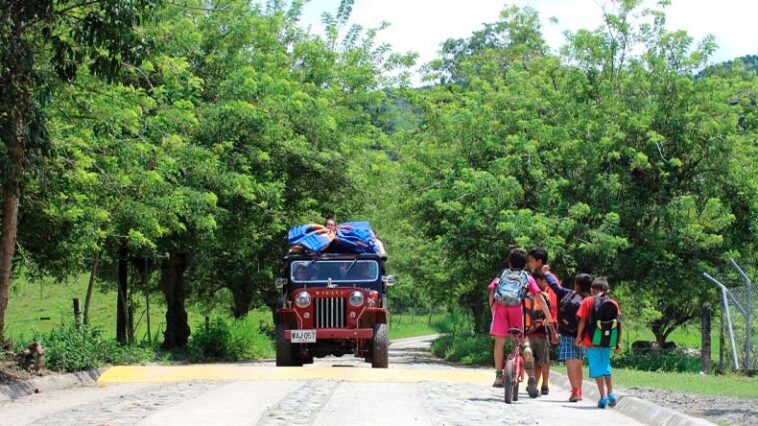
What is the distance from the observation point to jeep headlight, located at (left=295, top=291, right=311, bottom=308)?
69.6 ft

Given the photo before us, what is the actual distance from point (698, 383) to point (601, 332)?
4.95 m

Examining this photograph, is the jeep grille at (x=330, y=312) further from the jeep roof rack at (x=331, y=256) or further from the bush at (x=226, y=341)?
the bush at (x=226, y=341)

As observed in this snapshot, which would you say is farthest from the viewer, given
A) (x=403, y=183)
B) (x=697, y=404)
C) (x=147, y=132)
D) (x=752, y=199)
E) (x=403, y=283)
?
(x=403, y=283)

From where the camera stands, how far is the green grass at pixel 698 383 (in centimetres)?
1477

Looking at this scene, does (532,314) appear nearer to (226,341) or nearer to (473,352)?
Answer: (473,352)

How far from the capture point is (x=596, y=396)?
14.7 metres

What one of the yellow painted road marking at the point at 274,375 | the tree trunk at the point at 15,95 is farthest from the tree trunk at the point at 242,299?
the tree trunk at the point at 15,95

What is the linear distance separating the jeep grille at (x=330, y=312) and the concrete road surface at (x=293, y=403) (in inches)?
132

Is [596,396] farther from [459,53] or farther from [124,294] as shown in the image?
[459,53]

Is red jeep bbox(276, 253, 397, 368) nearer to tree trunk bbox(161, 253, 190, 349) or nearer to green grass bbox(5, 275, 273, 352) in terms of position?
tree trunk bbox(161, 253, 190, 349)

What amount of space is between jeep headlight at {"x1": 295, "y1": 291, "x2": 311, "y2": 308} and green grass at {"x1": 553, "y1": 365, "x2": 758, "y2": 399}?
20.6ft

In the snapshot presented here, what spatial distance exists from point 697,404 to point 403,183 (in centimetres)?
1896

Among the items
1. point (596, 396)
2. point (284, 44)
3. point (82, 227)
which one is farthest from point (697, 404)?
point (284, 44)

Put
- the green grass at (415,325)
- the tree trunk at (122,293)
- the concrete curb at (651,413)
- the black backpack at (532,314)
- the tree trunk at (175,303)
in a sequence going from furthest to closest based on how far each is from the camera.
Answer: the green grass at (415,325), the tree trunk at (175,303), the tree trunk at (122,293), the black backpack at (532,314), the concrete curb at (651,413)
